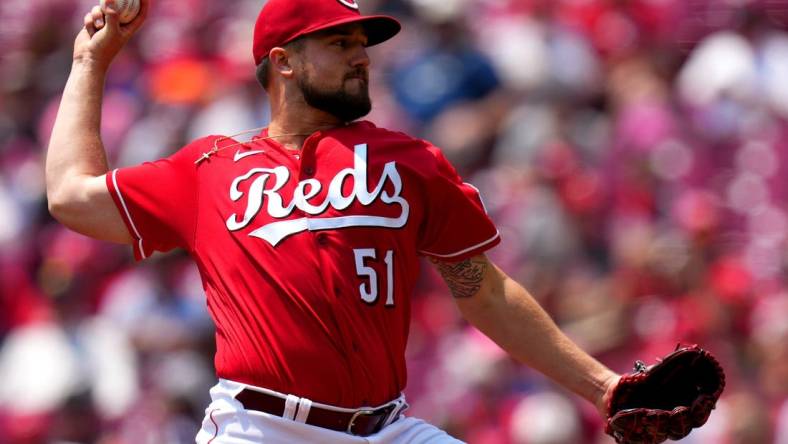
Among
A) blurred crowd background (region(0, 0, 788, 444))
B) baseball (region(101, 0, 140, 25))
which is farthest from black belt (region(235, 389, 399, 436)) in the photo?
blurred crowd background (region(0, 0, 788, 444))

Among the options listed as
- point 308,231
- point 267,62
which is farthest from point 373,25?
point 308,231

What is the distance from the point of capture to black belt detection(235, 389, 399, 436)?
4.07 metres

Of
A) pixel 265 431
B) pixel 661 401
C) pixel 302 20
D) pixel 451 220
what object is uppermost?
pixel 302 20

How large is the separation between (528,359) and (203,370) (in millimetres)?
3648

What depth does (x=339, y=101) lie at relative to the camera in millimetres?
4383

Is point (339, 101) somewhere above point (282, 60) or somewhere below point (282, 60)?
below

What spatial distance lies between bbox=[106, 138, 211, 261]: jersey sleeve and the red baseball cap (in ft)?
1.62

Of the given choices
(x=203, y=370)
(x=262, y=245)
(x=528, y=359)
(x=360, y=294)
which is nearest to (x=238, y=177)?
(x=262, y=245)

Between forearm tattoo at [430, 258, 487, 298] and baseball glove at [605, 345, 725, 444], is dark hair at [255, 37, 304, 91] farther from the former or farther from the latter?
baseball glove at [605, 345, 725, 444]

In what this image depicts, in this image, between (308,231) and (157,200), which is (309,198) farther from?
(157,200)

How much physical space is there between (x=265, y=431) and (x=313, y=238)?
564 mm

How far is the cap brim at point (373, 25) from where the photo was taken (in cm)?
434

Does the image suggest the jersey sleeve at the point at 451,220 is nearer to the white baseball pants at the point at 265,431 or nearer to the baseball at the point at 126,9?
the white baseball pants at the point at 265,431

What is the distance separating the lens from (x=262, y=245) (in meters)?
4.17
